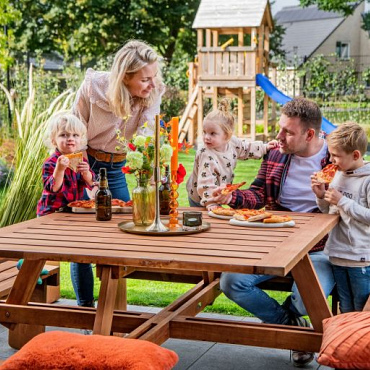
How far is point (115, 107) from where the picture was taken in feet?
14.6

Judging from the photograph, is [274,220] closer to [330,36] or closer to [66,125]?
[66,125]

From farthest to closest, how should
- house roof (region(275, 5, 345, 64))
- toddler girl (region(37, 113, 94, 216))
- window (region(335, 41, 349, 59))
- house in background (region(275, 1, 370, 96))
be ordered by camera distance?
window (region(335, 41, 349, 59))
house roof (region(275, 5, 345, 64))
house in background (region(275, 1, 370, 96))
toddler girl (region(37, 113, 94, 216))

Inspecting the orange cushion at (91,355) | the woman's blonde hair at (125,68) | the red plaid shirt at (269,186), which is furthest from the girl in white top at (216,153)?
the orange cushion at (91,355)

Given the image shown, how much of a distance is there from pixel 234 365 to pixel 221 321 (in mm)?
673

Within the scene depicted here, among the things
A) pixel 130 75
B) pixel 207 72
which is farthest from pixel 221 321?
pixel 207 72

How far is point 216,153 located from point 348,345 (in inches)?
77.9

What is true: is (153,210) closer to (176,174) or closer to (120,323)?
(176,174)

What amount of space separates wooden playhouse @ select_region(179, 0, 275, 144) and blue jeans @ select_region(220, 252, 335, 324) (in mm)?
12149

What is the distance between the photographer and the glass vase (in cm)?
353

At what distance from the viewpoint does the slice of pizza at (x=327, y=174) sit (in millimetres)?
3768

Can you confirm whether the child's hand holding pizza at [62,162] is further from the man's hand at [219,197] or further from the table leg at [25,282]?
the man's hand at [219,197]

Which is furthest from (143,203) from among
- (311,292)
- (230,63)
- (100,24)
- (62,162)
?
(100,24)

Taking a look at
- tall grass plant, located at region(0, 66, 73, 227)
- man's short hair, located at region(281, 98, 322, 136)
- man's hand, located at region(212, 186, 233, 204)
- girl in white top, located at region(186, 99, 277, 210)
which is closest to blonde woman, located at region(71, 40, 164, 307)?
girl in white top, located at region(186, 99, 277, 210)

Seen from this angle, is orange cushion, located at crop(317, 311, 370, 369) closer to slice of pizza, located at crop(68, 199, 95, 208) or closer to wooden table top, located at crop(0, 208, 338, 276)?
wooden table top, located at crop(0, 208, 338, 276)
